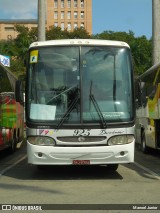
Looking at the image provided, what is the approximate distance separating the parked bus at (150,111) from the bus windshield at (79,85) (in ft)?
14.9

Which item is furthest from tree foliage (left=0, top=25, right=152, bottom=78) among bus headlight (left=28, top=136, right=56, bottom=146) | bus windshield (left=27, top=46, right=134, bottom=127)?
bus headlight (left=28, top=136, right=56, bottom=146)

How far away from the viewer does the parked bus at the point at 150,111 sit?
16.5m

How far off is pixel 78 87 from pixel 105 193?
292cm

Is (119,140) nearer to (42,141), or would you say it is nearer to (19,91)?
(42,141)

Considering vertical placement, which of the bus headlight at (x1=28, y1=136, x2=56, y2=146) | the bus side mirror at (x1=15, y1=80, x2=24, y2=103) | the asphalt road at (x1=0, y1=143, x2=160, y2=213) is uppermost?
the bus side mirror at (x1=15, y1=80, x2=24, y2=103)

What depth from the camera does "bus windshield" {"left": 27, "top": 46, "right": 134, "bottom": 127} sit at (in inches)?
432

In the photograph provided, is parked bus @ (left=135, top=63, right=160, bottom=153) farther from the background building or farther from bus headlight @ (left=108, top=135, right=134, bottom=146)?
the background building

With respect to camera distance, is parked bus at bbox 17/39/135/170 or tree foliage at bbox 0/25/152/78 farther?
tree foliage at bbox 0/25/152/78

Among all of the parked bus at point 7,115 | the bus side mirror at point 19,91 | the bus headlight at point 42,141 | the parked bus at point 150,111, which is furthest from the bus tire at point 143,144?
the bus headlight at point 42,141

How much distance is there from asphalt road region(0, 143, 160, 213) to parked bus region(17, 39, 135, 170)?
1.93 feet

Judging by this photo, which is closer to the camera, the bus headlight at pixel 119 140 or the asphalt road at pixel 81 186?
the asphalt road at pixel 81 186

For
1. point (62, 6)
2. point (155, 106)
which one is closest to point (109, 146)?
point (155, 106)

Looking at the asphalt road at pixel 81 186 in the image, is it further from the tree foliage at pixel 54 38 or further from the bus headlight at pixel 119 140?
the tree foliage at pixel 54 38

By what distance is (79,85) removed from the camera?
11.2m
